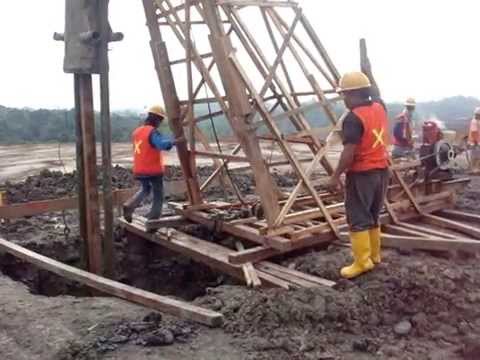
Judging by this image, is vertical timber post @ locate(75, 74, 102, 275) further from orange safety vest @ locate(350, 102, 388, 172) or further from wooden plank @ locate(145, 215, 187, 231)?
orange safety vest @ locate(350, 102, 388, 172)

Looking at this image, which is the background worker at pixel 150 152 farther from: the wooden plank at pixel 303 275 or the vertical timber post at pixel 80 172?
the wooden plank at pixel 303 275

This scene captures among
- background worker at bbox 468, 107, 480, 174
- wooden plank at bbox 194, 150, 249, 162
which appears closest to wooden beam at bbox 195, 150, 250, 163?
wooden plank at bbox 194, 150, 249, 162

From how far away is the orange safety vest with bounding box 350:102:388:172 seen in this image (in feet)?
20.5

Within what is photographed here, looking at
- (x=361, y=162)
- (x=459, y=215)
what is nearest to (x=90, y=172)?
(x=361, y=162)

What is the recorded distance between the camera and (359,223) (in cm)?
634

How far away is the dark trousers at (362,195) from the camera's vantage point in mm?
6363

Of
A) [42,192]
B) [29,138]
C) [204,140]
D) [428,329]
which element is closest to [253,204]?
[204,140]

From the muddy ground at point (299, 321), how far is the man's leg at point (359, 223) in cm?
12

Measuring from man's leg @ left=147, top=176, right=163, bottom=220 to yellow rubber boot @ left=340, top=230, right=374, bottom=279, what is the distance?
3481 millimetres

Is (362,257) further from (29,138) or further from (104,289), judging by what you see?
(29,138)

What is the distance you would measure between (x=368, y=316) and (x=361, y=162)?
1.56 m

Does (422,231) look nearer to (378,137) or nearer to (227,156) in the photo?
(378,137)

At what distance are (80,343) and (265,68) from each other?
13.7ft

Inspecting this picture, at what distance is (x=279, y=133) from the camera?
7.31 metres
